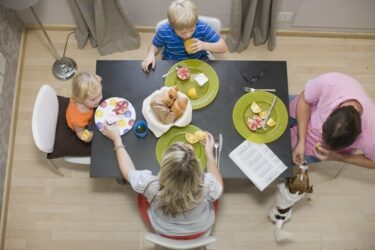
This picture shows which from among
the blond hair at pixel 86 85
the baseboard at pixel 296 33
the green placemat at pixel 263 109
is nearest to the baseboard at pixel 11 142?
the baseboard at pixel 296 33

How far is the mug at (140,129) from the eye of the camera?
1.88m

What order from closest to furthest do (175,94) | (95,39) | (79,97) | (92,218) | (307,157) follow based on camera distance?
(175,94)
(79,97)
(307,157)
(92,218)
(95,39)

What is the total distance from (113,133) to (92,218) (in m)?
1.00

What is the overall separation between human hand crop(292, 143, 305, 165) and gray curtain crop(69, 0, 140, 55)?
155cm

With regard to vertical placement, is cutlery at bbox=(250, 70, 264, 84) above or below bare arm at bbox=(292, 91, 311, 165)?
above

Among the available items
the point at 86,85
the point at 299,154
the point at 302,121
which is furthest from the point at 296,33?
the point at 86,85

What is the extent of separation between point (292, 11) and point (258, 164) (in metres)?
1.50

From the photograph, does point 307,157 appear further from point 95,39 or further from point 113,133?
point 95,39

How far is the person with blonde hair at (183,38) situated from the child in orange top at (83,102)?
29 cm

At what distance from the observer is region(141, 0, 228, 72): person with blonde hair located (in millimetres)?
1912

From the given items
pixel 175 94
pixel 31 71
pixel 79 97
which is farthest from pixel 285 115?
pixel 31 71

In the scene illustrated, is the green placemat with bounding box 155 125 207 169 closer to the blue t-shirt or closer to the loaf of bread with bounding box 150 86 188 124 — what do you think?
the loaf of bread with bounding box 150 86 188 124

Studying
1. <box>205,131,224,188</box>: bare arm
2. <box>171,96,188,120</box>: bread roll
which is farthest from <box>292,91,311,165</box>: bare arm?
<box>171,96,188,120</box>: bread roll

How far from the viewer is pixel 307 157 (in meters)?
2.20
